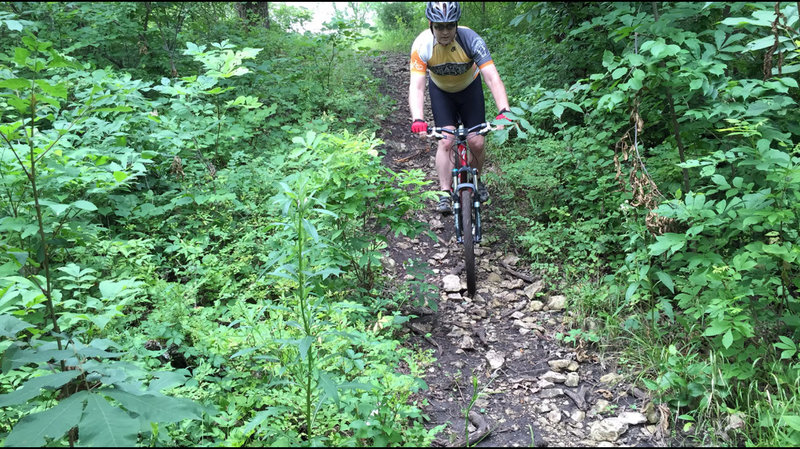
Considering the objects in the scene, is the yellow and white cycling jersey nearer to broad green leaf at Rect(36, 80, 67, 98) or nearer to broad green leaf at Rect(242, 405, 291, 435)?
broad green leaf at Rect(36, 80, 67, 98)

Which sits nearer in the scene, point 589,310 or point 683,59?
point 683,59

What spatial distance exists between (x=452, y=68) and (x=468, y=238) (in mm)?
1890

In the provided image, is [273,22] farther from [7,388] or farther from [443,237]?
[7,388]

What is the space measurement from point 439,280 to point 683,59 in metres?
2.86

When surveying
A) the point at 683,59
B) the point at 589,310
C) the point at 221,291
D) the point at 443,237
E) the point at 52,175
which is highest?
the point at 683,59

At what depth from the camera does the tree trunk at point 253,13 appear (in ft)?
30.6

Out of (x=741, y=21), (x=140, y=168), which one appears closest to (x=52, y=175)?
(x=140, y=168)

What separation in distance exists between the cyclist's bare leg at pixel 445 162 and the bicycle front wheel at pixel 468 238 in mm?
468

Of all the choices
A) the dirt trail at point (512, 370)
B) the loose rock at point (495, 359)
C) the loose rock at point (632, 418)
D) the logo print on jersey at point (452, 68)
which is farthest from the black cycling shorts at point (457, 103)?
the loose rock at point (632, 418)

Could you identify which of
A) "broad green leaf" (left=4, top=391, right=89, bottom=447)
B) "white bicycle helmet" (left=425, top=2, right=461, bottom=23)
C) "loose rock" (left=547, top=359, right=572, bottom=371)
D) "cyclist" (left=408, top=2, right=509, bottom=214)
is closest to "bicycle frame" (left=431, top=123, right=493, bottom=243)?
"cyclist" (left=408, top=2, right=509, bottom=214)

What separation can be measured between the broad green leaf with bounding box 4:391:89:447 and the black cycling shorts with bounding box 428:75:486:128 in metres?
4.34

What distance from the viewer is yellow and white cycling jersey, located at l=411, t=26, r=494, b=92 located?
15.9ft

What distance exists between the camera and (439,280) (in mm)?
4863

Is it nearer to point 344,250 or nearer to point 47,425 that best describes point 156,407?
point 47,425
